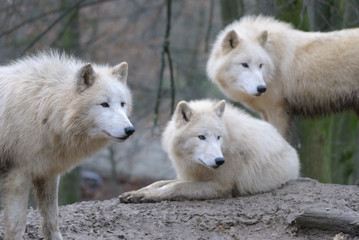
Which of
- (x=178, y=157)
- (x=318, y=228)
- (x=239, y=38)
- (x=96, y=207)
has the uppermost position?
(x=239, y=38)

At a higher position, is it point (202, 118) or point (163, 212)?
point (202, 118)

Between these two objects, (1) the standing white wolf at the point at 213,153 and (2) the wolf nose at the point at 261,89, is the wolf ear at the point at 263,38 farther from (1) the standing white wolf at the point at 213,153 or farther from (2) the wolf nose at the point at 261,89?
(1) the standing white wolf at the point at 213,153

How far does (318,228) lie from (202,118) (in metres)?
2.06

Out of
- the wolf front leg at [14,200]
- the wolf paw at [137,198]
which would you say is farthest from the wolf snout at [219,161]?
the wolf front leg at [14,200]

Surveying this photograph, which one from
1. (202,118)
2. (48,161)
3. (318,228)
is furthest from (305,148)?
(48,161)

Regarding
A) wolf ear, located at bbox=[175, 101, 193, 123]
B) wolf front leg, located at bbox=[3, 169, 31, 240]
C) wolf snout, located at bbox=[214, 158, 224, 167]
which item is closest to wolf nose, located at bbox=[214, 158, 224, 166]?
wolf snout, located at bbox=[214, 158, 224, 167]

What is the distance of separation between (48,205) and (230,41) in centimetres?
442

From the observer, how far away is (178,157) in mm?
7133

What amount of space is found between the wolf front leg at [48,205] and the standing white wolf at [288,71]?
3750 millimetres

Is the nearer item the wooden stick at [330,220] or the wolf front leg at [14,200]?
the wolf front leg at [14,200]

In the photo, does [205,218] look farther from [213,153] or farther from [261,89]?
[261,89]

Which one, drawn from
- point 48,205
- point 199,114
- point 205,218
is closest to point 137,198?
point 205,218

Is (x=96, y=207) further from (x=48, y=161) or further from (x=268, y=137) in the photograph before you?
(x=268, y=137)

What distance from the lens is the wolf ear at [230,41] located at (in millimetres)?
8547
